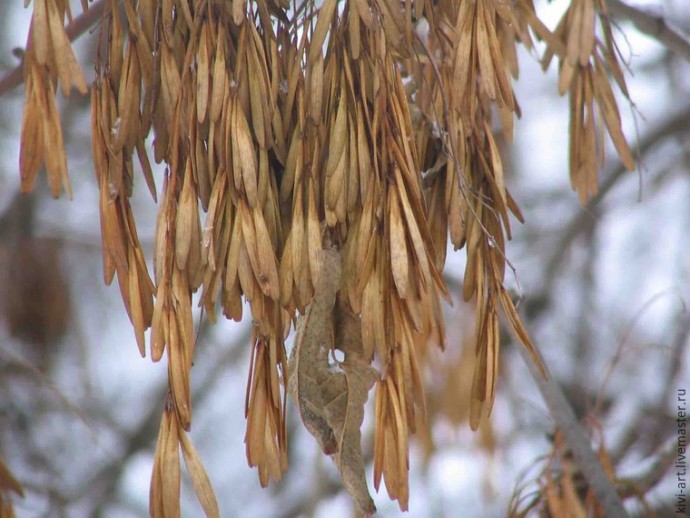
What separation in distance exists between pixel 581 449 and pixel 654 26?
67 centimetres

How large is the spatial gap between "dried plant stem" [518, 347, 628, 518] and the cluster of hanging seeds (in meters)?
0.57

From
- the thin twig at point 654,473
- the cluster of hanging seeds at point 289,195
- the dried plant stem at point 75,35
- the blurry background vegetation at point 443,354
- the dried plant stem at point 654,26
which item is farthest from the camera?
the blurry background vegetation at point 443,354

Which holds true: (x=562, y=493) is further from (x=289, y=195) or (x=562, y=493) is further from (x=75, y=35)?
(x=75, y=35)

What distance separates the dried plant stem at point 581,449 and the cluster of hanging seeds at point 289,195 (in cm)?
57

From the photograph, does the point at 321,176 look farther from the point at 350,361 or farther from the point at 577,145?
the point at 577,145

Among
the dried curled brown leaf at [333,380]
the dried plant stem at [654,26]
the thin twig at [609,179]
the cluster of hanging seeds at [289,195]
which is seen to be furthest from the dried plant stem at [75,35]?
the thin twig at [609,179]

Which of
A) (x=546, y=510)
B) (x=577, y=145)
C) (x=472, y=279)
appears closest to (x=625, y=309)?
(x=546, y=510)

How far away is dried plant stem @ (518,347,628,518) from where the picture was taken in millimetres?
1467

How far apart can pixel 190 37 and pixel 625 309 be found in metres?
2.59

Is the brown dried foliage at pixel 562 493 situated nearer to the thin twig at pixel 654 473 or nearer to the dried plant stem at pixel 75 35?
the thin twig at pixel 654 473

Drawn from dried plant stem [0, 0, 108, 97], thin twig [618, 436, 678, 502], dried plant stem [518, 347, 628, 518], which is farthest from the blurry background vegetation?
dried plant stem [0, 0, 108, 97]

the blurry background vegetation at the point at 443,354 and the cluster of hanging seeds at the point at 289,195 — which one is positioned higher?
the blurry background vegetation at the point at 443,354

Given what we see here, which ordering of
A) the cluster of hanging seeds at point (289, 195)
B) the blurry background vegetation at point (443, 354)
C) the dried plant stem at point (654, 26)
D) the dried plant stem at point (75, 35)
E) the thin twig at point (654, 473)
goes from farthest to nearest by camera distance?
the blurry background vegetation at point (443, 354) → the thin twig at point (654, 473) → the dried plant stem at point (654, 26) → the dried plant stem at point (75, 35) → the cluster of hanging seeds at point (289, 195)

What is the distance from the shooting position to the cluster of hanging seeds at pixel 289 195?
2.87 feet
